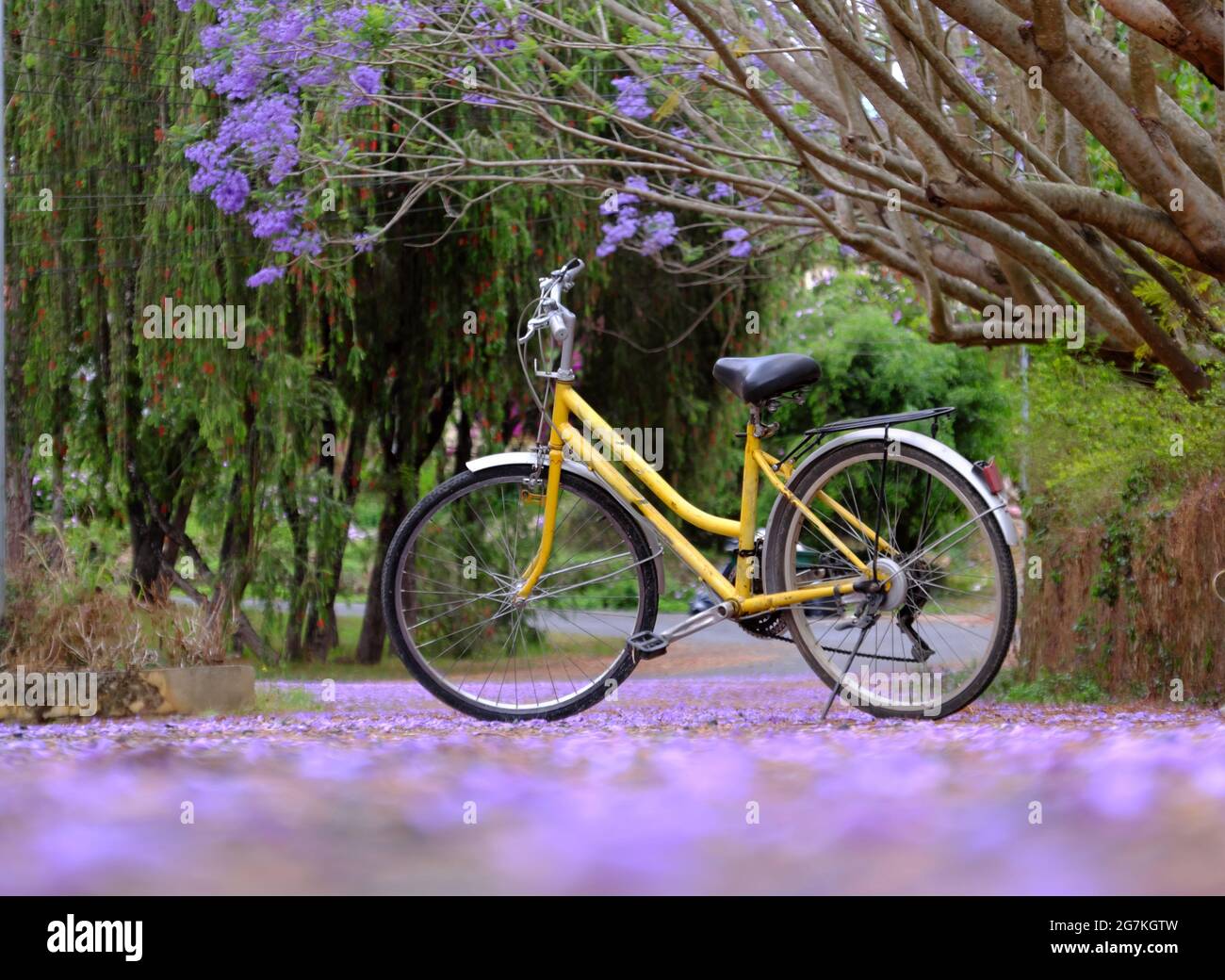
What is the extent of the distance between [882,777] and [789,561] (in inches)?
54.7

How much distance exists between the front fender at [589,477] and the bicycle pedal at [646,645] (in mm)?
156

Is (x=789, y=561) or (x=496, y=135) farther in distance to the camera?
(x=496, y=135)

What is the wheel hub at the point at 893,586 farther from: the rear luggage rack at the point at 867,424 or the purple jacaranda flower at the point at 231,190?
the purple jacaranda flower at the point at 231,190

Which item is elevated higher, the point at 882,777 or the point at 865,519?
the point at 865,519

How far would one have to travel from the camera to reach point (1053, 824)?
7.49ft

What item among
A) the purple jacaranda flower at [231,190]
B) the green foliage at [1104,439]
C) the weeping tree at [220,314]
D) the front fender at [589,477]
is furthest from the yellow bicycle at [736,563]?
the purple jacaranda flower at [231,190]

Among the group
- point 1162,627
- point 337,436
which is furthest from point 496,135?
point 1162,627

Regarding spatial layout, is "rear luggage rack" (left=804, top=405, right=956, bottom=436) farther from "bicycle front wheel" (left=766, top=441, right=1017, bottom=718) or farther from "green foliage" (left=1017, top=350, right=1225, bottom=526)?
"green foliage" (left=1017, top=350, right=1225, bottom=526)

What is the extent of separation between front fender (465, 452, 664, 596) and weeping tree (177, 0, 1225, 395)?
68.2 inches

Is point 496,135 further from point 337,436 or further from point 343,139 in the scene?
point 337,436

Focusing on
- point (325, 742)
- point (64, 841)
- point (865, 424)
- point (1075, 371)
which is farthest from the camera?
point (1075, 371)

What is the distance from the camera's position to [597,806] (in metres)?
2.44

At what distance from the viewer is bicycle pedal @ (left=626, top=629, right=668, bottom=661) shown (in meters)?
3.94

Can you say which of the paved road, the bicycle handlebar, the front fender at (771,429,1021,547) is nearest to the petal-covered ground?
the paved road
